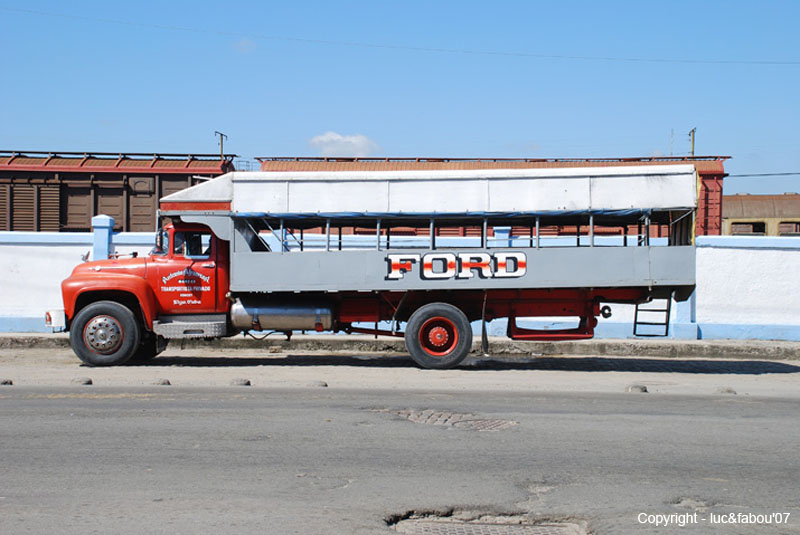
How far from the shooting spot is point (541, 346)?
50.8 ft

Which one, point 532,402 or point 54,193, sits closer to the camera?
point 532,402

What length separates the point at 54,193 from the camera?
2459 cm

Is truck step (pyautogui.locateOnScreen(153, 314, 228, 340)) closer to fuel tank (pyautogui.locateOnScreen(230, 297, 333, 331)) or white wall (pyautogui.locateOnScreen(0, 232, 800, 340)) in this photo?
fuel tank (pyautogui.locateOnScreen(230, 297, 333, 331))

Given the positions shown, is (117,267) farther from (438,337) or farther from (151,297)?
(438,337)

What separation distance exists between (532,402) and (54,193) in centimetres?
2043

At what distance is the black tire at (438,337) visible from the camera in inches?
483

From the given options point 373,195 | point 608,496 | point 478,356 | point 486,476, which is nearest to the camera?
point 608,496

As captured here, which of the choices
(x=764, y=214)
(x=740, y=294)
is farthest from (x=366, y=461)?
(x=764, y=214)

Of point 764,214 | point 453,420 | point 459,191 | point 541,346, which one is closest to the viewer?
point 453,420

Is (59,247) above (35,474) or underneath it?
above

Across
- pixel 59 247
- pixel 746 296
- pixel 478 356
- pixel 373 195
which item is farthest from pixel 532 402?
pixel 59 247

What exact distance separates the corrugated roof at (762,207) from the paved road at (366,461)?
89.5ft

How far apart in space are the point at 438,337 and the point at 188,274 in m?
4.14

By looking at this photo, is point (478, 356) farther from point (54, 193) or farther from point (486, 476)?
point (54, 193)
